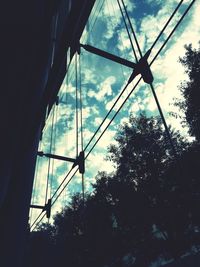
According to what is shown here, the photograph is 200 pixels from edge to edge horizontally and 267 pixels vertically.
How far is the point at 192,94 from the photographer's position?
570 inches

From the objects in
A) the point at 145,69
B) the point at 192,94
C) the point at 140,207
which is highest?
the point at 192,94

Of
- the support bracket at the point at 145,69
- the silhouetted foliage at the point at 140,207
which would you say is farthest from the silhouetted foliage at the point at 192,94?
the support bracket at the point at 145,69

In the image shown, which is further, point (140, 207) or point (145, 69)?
point (140, 207)

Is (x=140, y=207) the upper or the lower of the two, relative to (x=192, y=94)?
lower

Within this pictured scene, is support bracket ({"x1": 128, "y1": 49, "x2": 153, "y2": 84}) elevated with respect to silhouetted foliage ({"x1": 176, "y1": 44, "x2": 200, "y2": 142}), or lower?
lower

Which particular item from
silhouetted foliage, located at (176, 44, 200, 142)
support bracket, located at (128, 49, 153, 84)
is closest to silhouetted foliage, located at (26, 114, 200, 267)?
silhouetted foliage, located at (176, 44, 200, 142)

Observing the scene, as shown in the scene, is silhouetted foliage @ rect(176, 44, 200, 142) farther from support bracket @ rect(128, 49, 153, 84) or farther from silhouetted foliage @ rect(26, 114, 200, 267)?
support bracket @ rect(128, 49, 153, 84)

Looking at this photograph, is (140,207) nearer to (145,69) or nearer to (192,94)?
(192,94)

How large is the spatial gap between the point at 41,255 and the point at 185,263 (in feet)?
78.8

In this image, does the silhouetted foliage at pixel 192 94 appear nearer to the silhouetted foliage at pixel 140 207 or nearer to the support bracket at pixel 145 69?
the silhouetted foliage at pixel 140 207

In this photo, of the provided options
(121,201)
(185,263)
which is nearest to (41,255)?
(121,201)

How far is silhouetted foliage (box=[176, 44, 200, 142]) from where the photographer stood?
14.2m

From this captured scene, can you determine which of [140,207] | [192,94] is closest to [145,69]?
[192,94]

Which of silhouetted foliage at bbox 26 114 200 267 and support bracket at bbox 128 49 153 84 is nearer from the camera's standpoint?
support bracket at bbox 128 49 153 84
